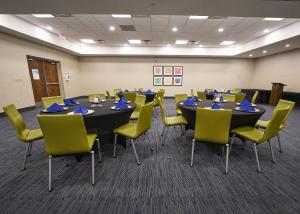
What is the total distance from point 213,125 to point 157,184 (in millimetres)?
1043

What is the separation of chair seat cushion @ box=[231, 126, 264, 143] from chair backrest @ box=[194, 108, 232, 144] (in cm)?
40

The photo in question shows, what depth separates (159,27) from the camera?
531 cm

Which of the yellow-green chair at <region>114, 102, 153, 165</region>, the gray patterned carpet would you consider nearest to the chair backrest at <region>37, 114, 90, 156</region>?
the gray patterned carpet

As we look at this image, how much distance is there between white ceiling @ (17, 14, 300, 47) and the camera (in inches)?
180

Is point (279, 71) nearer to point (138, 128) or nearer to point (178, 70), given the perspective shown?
point (178, 70)

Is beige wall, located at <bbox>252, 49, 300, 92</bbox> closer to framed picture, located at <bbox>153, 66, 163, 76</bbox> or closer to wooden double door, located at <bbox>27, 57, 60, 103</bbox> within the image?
framed picture, located at <bbox>153, 66, 163, 76</bbox>

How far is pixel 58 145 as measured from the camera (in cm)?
154

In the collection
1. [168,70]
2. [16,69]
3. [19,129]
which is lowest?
[19,129]

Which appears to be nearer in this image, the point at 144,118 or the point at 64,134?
the point at 64,134

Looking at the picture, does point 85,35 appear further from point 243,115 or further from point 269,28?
point 269,28

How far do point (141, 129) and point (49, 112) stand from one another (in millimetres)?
1427

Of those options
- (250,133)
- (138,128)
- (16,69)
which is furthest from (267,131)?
(16,69)

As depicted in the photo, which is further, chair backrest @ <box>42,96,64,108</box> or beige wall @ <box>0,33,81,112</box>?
beige wall @ <box>0,33,81,112</box>

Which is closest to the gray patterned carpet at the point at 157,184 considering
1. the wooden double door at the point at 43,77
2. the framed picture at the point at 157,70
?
the wooden double door at the point at 43,77
